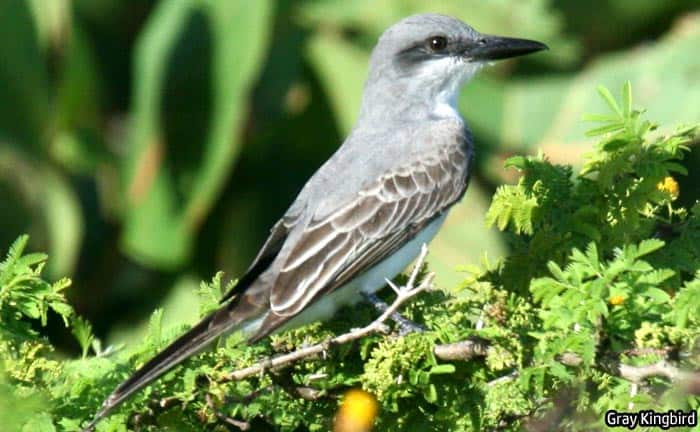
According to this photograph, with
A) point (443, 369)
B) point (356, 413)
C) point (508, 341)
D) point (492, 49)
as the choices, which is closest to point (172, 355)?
point (356, 413)

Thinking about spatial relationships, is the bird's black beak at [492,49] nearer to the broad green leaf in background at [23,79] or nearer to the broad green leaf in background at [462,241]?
the broad green leaf in background at [462,241]

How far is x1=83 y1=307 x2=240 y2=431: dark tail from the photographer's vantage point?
3920mm

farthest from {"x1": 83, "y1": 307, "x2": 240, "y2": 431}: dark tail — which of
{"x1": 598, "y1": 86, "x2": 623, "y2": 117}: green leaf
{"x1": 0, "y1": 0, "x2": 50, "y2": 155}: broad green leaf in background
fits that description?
{"x1": 0, "y1": 0, "x2": 50, "y2": 155}: broad green leaf in background

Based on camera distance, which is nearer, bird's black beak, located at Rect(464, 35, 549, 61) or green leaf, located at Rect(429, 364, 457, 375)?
green leaf, located at Rect(429, 364, 457, 375)

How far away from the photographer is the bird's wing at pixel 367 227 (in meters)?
5.06

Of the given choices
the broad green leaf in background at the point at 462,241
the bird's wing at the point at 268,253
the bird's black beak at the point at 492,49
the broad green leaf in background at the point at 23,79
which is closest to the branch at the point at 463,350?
the bird's wing at the point at 268,253

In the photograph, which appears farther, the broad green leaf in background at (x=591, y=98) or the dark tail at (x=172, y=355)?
the broad green leaf in background at (x=591, y=98)

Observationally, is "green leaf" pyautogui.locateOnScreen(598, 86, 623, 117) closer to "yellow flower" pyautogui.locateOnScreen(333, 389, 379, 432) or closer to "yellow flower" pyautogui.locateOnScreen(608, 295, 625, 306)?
"yellow flower" pyautogui.locateOnScreen(608, 295, 625, 306)

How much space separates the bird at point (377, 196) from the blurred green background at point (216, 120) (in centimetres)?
224

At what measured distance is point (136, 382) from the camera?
396cm

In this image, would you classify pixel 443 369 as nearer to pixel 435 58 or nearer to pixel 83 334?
pixel 83 334

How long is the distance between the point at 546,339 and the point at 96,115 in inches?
249

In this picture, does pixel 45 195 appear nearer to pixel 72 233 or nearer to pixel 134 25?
pixel 72 233

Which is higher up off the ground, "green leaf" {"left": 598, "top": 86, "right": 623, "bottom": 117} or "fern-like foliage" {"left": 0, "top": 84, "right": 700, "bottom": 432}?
"green leaf" {"left": 598, "top": 86, "right": 623, "bottom": 117}
